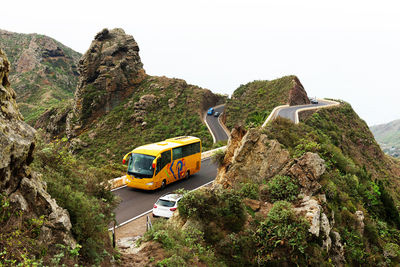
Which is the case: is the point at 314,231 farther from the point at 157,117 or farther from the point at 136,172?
the point at 157,117

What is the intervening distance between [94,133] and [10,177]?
42.4m

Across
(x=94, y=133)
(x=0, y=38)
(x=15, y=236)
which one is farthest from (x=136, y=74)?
(x=0, y=38)

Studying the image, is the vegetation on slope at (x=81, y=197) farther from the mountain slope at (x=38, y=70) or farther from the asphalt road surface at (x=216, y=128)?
the mountain slope at (x=38, y=70)

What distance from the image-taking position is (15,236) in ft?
17.8

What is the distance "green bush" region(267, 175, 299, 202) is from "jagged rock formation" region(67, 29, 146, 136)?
139 ft

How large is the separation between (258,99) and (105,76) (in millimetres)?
25937

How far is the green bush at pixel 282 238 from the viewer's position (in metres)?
10.1

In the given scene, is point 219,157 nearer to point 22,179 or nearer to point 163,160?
point 163,160

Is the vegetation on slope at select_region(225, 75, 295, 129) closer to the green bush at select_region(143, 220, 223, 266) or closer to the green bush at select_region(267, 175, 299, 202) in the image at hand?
the green bush at select_region(267, 175, 299, 202)

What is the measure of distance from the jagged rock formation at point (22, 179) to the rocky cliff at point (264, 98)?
3959 cm

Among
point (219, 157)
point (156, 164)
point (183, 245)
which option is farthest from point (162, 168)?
point (183, 245)

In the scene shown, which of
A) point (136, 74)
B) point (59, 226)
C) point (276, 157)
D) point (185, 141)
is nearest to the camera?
point (59, 226)

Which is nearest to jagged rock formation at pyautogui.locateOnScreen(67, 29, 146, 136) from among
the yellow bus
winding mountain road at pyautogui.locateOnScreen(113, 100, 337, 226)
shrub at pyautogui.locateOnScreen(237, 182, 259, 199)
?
winding mountain road at pyautogui.locateOnScreen(113, 100, 337, 226)

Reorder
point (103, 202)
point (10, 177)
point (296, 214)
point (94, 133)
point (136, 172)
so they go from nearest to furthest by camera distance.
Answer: point (10, 177)
point (103, 202)
point (296, 214)
point (136, 172)
point (94, 133)
